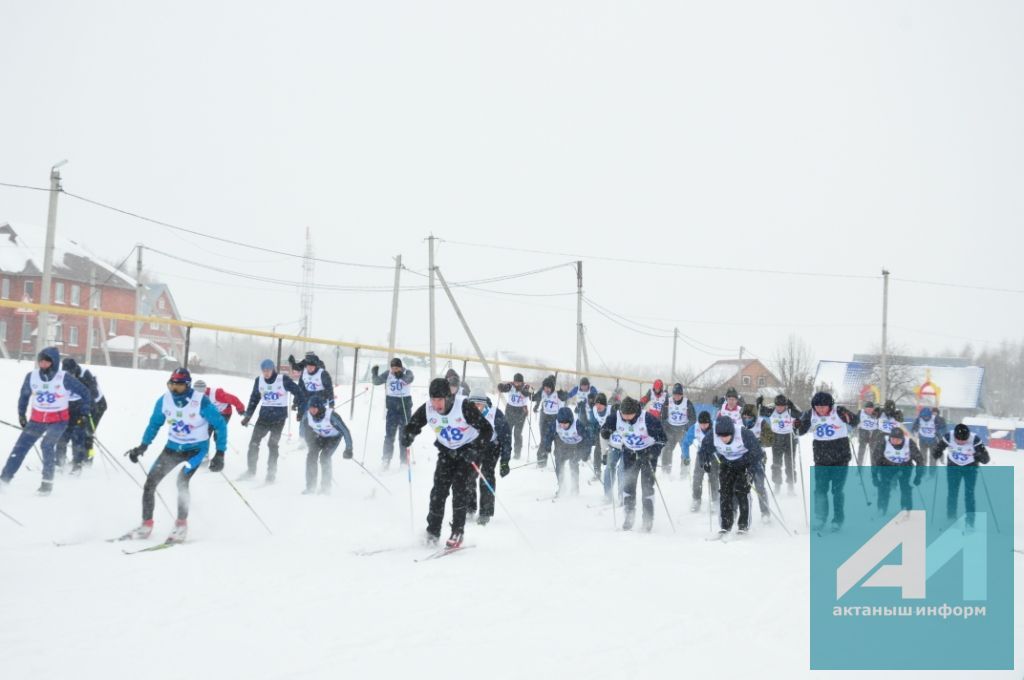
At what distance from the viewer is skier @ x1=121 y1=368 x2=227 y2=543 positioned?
23.7 feet

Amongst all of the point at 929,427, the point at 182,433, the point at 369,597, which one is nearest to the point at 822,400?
the point at 369,597

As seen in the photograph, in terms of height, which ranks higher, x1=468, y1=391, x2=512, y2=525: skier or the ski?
x1=468, y1=391, x2=512, y2=525: skier

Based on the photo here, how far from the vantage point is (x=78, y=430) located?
388 inches

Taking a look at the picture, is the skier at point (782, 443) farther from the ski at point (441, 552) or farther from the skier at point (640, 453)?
the ski at point (441, 552)

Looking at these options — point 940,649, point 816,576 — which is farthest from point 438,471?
point 940,649

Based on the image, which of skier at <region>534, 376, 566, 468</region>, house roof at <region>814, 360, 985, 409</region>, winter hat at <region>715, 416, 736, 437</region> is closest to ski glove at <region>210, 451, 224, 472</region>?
winter hat at <region>715, 416, 736, 437</region>

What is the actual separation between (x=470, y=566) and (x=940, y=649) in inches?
144

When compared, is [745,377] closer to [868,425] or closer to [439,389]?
[868,425]

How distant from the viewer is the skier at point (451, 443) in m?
7.37

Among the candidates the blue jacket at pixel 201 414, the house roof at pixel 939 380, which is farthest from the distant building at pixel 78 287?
the house roof at pixel 939 380

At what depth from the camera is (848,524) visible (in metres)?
10.0

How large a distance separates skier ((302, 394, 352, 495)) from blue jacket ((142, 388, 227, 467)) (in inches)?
110

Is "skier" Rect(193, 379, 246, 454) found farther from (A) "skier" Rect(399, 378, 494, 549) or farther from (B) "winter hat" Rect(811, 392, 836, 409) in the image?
(B) "winter hat" Rect(811, 392, 836, 409)
